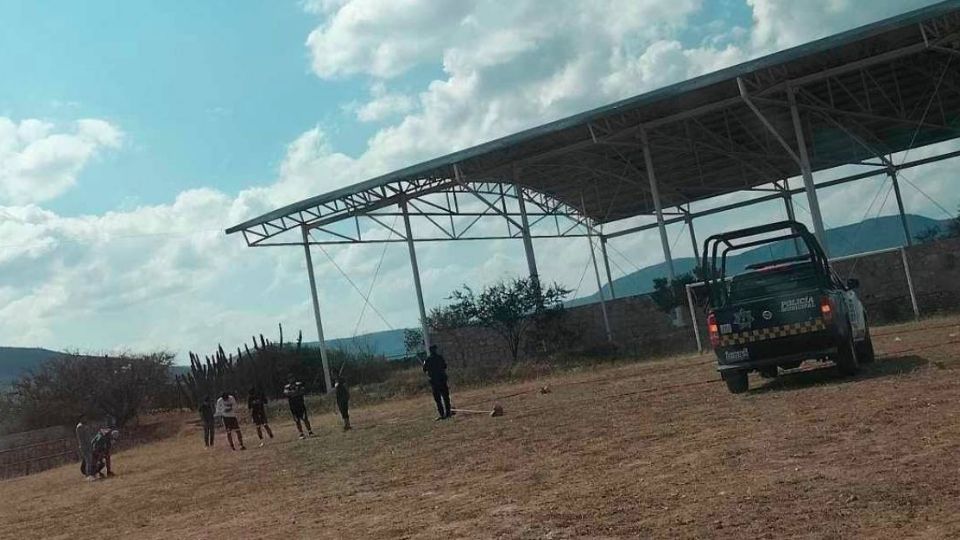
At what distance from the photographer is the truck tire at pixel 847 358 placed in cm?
1336

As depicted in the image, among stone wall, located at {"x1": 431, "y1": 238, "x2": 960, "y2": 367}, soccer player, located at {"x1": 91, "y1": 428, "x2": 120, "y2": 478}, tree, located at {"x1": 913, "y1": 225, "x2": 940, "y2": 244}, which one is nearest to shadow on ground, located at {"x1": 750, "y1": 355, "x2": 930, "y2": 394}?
stone wall, located at {"x1": 431, "y1": 238, "x2": 960, "y2": 367}

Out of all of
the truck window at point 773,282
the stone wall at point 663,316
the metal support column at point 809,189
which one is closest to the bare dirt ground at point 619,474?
the truck window at point 773,282

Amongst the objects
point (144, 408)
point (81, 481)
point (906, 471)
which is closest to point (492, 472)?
point (906, 471)

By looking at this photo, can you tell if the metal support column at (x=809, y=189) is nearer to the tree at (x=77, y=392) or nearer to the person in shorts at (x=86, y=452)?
the person in shorts at (x=86, y=452)

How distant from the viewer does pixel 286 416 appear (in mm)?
32500

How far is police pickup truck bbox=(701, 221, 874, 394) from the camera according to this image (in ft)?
43.1

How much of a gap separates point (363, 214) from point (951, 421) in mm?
25161

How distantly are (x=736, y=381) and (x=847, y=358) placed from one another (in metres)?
1.66

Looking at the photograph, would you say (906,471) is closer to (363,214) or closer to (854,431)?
(854,431)

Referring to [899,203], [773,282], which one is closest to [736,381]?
[773,282]

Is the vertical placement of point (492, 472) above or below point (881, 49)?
below

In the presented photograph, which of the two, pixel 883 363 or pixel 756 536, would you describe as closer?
pixel 756 536

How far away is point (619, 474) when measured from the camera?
8867 mm

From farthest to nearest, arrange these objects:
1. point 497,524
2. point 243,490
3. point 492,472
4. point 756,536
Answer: point 243,490, point 492,472, point 497,524, point 756,536
